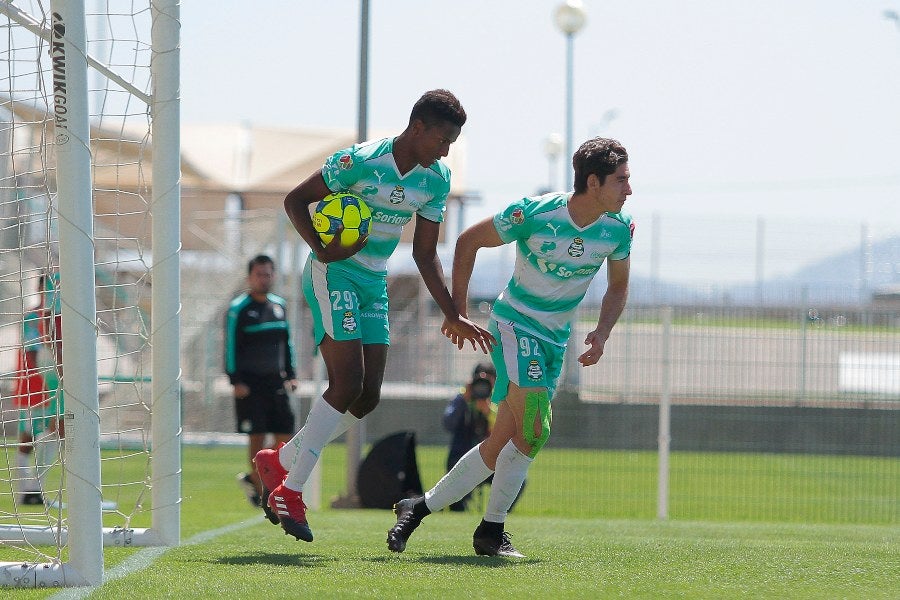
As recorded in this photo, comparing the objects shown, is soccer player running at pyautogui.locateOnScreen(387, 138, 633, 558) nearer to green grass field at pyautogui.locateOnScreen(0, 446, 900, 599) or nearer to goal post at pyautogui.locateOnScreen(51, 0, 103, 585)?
green grass field at pyautogui.locateOnScreen(0, 446, 900, 599)

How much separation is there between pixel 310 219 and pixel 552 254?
1184 millimetres

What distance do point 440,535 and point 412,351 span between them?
33.2 ft

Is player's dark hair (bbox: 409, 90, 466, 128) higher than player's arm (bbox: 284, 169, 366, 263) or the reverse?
higher

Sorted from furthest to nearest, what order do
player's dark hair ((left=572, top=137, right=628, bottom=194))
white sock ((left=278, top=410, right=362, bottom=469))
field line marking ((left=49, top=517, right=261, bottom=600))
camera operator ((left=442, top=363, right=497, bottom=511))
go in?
camera operator ((left=442, top=363, right=497, bottom=511)) < white sock ((left=278, top=410, right=362, bottom=469)) < player's dark hair ((left=572, top=137, right=628, bottom=194)) < field line marking ((left=49, top=517, right=261, bottom=600))

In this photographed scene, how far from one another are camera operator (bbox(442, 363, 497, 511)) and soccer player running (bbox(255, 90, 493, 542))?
5.66 metres

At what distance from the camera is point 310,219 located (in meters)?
5.87

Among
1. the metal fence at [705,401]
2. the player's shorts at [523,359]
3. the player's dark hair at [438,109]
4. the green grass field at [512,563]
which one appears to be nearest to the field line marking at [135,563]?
the green grass field at [512,563]

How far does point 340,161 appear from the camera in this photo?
5.88m

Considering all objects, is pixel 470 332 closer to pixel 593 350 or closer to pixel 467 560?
pixel 593 350

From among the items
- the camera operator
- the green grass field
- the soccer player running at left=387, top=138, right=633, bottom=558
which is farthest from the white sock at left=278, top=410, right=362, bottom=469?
the camera operator

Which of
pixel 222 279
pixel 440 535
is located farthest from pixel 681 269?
pixel 440 535

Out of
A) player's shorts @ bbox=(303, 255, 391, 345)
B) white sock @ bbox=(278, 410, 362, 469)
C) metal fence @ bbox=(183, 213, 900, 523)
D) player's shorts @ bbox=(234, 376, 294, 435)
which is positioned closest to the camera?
player's shorts @ bbox=(303, 255, 391, 345)

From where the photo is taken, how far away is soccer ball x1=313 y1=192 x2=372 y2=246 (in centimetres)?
573

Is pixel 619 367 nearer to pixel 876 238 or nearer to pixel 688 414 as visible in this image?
pixel 688 414
